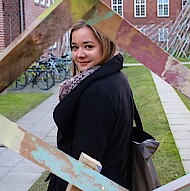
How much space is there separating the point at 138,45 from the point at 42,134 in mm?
7401

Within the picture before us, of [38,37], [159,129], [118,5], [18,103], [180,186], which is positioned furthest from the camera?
[118,5]

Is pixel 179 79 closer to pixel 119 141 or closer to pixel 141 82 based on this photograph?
pixel 119 141

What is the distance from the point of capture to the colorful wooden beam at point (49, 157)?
1.37 meters

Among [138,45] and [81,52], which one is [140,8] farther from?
[138,45]

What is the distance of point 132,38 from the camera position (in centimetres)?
153

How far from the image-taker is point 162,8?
44.8 metres

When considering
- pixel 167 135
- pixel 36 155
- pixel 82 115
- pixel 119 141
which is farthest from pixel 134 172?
pixel 167 135

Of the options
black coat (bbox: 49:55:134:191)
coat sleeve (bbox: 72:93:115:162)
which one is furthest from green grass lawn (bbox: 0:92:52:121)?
coat sleeve (bbox: 72:93:115:162)

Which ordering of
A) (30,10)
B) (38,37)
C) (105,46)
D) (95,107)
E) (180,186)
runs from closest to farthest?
1. (38,37)
2. (180,186)
3. (95,107)
4. (105,46)
5. (30,10)

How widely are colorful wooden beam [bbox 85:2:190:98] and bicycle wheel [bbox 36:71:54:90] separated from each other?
50.5 feet

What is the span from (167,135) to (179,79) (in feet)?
21.8

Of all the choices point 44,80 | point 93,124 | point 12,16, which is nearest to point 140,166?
point 93,124

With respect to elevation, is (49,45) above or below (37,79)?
above

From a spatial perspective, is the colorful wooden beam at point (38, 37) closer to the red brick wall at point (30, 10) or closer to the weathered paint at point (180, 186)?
the weathered paint at point (180, 186)
